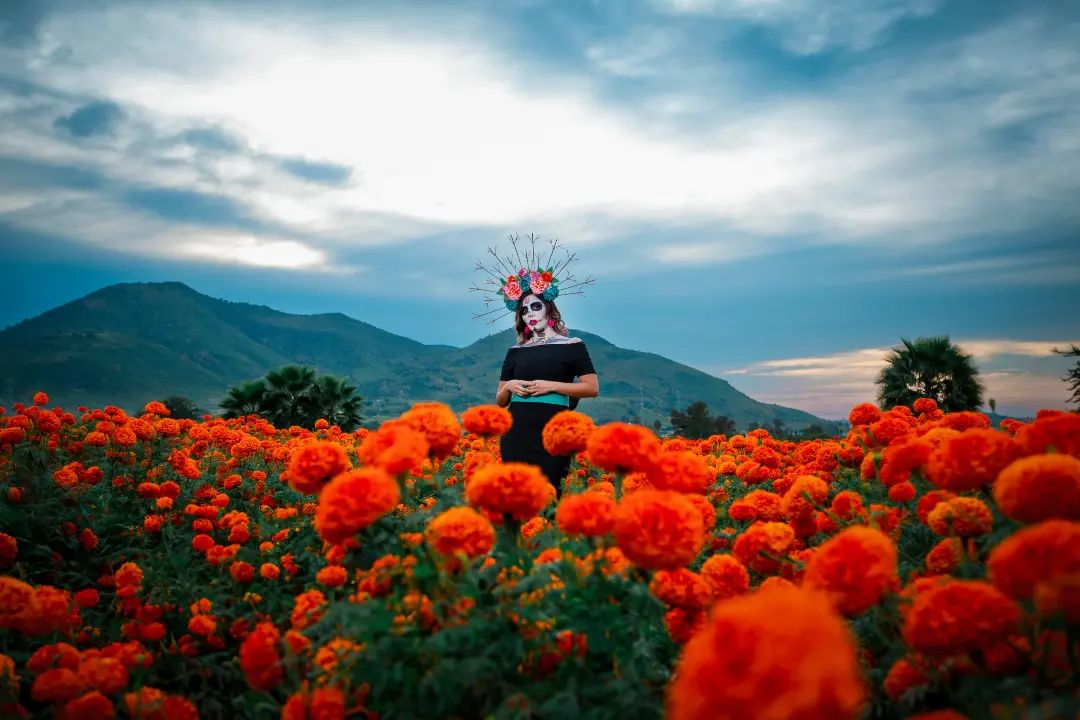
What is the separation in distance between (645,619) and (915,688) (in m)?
0.79

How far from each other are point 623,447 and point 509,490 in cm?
45

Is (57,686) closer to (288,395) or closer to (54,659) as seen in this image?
(54,659)

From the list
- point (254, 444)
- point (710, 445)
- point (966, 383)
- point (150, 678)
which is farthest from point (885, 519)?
point (966, 383)

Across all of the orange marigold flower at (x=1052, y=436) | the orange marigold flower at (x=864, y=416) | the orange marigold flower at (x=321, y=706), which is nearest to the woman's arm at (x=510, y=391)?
the orange marigold flower at (x=864, y=416)

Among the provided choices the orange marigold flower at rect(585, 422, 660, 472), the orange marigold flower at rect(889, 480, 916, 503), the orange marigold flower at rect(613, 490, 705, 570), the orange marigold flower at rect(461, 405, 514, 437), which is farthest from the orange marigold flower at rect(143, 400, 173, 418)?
the orange marigold flower at rect(889, 480, 916, 503)

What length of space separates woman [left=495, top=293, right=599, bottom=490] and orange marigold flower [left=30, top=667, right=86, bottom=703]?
159 inches

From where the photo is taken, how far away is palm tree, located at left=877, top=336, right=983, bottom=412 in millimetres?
A: 11742

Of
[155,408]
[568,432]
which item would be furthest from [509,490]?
[155,408]

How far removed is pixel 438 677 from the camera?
1.73m

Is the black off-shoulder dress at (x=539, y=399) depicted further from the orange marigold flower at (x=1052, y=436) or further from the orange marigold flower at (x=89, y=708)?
the orange marigold flower at (x=1052, y=436)

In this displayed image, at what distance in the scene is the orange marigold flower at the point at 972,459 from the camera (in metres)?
2.04

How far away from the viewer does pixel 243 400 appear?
16672mm

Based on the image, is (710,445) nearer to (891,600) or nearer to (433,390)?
(891,600)

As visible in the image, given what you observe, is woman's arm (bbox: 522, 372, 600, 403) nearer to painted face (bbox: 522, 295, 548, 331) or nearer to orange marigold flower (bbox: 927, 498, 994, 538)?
painted face (bbox: 522, 295, 548, 331)
